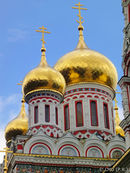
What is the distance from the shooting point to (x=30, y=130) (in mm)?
21609

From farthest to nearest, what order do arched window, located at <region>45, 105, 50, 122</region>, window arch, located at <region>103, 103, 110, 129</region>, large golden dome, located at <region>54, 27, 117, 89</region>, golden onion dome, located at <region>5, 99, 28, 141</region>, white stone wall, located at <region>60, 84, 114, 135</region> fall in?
1. golden onion dome, located at <region>5, 99, 28, 141</region>
2. large golden dome, located at <region>54, 27, 117, 89</region>
3. window arch, located at <region>103, 103, 110, 129</region>
4. white stone wall, located at <region>60, 84, 114, 135</region>
5. arched window, located at <region>45, 105, 50, 122</region>

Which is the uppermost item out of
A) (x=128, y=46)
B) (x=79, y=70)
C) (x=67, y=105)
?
(x=79, y=70)

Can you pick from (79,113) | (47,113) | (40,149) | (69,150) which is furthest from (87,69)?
(40,149)

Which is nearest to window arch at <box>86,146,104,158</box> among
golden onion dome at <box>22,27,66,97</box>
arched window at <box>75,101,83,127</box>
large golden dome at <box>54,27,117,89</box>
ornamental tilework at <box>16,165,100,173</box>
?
ornamental tilework at <box>16,165,100,173</box>

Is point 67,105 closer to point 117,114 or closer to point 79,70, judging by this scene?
point 79,70

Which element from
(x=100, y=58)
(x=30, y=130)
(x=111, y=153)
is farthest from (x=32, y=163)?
(x=100, y=58)

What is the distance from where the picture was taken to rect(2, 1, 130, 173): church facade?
20.2 metres

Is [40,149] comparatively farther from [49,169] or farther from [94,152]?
[94,152]

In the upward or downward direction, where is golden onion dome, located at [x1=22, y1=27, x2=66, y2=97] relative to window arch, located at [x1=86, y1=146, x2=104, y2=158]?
upward

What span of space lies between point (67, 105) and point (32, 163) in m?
5.11

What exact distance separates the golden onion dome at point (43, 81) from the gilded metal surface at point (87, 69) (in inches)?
68.5

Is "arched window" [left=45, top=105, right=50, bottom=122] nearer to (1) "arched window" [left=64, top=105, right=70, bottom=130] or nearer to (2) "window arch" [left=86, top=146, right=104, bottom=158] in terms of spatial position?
(1) "arched window" [left=64, top=105, right=70, bottom=130]

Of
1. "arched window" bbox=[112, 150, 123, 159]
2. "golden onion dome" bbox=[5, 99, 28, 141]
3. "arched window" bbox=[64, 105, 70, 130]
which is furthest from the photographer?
"golden onion dome" bbox=[5, 99, 28, 141]

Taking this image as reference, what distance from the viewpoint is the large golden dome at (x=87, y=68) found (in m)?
24.1
